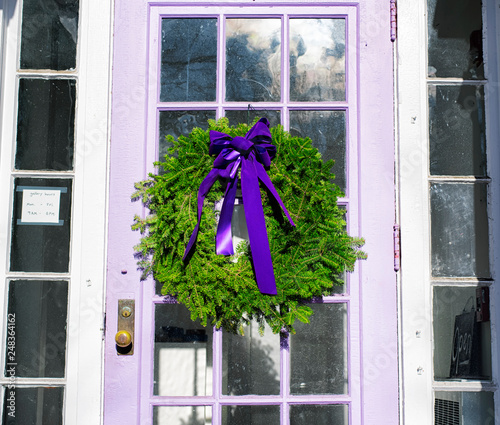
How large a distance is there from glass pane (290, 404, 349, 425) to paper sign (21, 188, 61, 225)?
124 centimetres

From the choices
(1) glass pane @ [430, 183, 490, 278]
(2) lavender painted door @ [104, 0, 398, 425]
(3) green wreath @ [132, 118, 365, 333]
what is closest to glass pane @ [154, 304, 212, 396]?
(2) lavender painted door @ [104, 0, 398, 425]

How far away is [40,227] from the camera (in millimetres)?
2260

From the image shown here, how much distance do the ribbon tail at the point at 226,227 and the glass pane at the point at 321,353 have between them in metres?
0.44

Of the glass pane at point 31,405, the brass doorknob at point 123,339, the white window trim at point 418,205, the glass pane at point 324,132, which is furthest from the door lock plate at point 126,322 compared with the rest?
the white window trim at point 418,205

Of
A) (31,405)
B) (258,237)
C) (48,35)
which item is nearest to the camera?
(258,237)

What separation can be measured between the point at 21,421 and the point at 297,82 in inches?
69.9

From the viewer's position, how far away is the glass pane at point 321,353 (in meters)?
2.24

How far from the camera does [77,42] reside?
7.59 feet

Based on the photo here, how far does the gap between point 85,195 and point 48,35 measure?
69 cm

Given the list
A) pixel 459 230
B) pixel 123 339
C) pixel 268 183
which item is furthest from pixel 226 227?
pixel 459 230

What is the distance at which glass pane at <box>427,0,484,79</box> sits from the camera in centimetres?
233

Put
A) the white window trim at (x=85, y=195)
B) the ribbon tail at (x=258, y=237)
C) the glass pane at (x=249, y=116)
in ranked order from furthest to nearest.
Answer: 1. the glass pane at (x=249, y=116)
2. the white window trim at (x=85, y=195)
3. the ribbon tail at (x=258, y=237)

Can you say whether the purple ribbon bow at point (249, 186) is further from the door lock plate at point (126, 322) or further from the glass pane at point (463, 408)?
the glass pane at point (463, 408)

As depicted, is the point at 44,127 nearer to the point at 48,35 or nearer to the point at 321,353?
the point at 48,35
